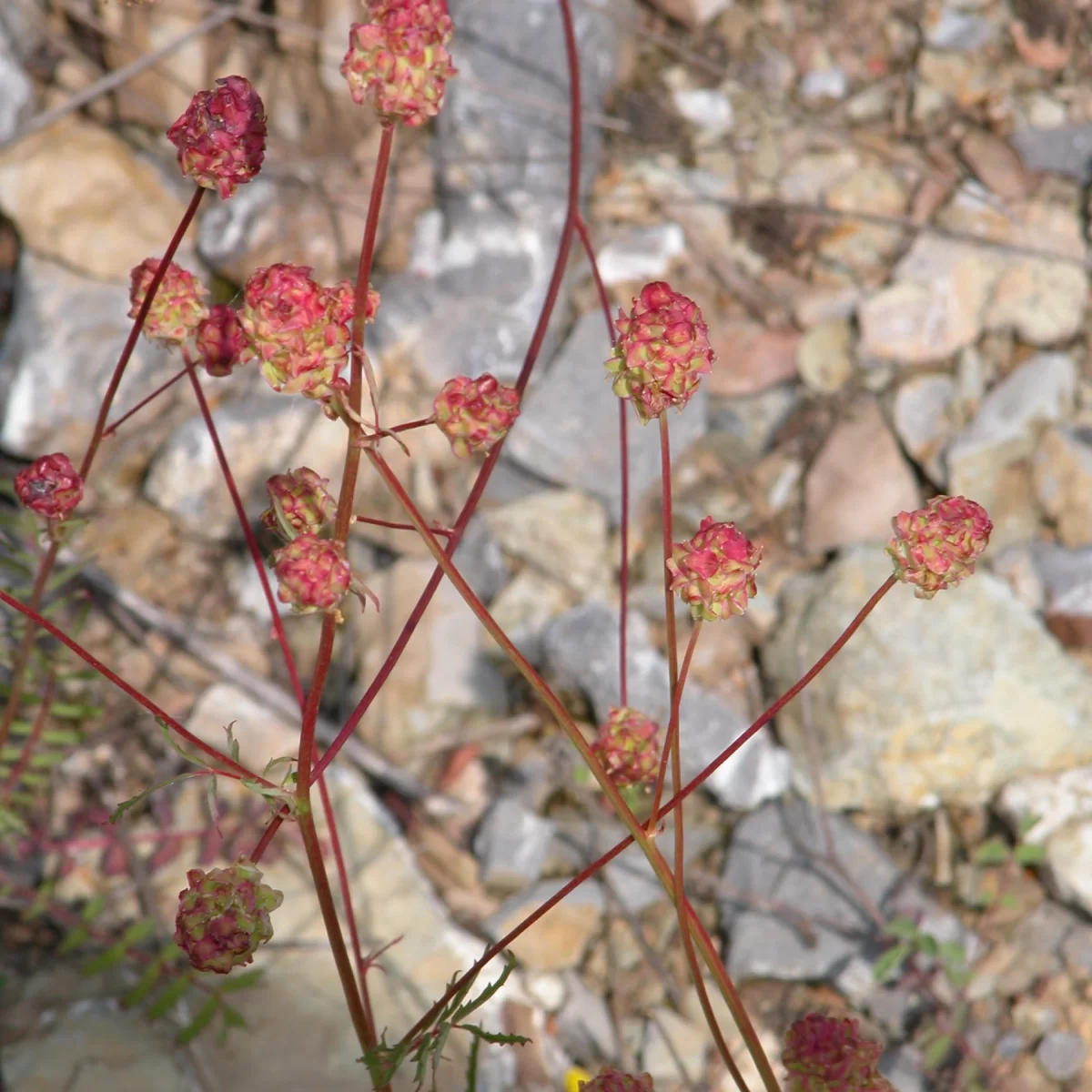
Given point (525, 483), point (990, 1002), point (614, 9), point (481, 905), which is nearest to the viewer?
point (990, 1002)

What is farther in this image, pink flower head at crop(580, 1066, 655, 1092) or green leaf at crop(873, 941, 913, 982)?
green leaf at crop(873, 941, 913, 982)

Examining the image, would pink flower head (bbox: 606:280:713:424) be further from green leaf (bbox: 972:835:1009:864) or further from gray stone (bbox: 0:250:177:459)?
gray stone (bbox: 0:250:177:459)

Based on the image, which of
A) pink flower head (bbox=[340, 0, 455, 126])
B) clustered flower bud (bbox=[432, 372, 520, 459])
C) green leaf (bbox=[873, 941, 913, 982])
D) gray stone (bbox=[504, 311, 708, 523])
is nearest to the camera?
pink flower head (bbox=[340, 0, 455, 126])

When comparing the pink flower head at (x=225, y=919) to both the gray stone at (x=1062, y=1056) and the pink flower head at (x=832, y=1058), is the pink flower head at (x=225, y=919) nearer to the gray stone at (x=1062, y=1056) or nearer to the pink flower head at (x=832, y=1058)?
the pink flower head at (x=832, y=1058)

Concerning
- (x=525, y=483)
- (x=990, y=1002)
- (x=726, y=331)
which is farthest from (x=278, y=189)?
(x=990, y=1002)

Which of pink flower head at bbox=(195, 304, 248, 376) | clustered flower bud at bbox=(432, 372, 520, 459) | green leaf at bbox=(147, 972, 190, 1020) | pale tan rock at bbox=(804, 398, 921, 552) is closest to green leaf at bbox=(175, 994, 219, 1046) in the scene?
green leaf at bbox=(147, 972, 190, 1020)

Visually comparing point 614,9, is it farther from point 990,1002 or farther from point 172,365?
point 990,1002

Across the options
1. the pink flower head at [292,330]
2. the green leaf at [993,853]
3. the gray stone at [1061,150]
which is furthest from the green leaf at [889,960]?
the gray stone at [1061,150]
